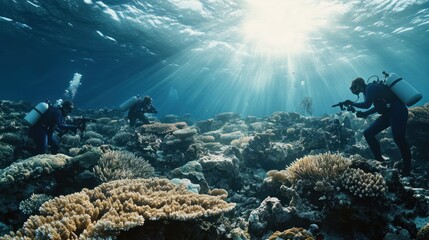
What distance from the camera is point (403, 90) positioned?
7023 mm

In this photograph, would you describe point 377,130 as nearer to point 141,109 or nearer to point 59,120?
point 59,120

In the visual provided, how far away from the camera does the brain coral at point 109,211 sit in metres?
3.15

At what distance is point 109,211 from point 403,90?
24.3 feet

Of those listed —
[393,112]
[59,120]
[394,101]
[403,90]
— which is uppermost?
[403,90]

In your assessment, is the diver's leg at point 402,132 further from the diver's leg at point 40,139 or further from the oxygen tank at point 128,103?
the oxygen tank at point 128,103

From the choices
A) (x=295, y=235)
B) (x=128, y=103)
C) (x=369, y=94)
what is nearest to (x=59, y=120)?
(x=128, y=103)

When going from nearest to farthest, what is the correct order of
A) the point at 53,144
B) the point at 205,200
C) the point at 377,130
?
the point at 205,200, the point at 377,130, the point at 53,144

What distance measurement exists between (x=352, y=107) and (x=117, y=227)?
7085mm

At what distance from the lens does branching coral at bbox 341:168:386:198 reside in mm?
4668

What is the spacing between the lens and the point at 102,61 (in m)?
40.7

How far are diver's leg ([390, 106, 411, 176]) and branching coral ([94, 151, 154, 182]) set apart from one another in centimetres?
661

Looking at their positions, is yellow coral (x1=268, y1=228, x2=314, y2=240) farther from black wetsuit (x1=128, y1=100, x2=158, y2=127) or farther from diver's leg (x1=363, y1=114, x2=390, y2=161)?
black wetsuit (x1=128, y1=100, x2=158, y2=127)

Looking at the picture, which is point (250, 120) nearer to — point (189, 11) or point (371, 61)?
point (189, 11)

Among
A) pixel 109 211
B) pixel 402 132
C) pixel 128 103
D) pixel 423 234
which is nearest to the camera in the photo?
pixel 109 211
